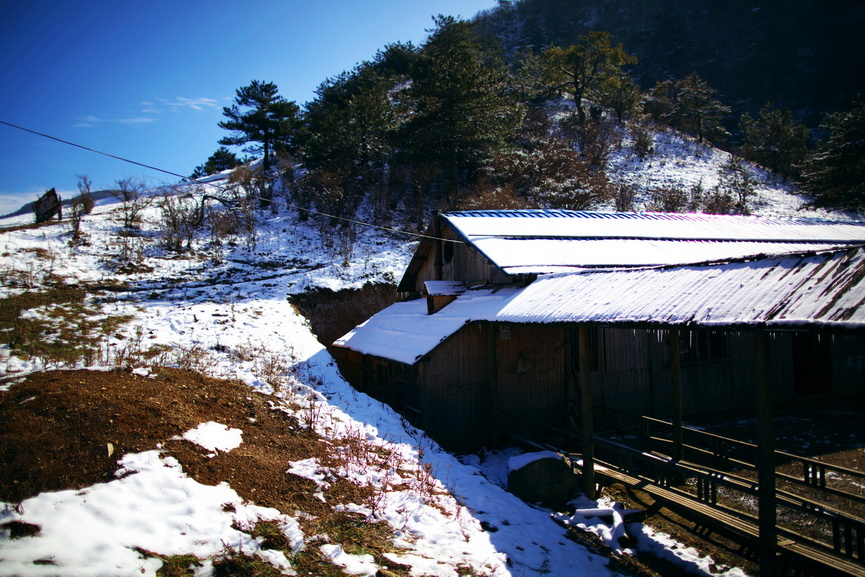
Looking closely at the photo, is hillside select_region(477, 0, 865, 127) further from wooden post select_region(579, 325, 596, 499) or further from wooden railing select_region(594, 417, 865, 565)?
wooden post select_region(579, 325, 596, 499)

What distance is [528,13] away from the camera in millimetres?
86062

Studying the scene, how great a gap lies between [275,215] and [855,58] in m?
80.0

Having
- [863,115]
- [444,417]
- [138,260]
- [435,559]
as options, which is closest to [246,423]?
[435,559]

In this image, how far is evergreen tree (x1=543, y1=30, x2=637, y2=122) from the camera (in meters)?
46.8

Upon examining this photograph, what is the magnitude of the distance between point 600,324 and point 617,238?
29.6 feet

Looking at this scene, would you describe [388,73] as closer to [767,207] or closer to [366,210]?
[366,210]

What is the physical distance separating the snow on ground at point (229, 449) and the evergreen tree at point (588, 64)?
36.1m

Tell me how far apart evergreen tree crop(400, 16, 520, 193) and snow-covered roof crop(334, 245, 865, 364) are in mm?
19817

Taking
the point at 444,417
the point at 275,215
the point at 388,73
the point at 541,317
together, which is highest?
the point at 388,73

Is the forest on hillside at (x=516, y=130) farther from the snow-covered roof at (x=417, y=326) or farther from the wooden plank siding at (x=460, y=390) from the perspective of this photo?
the wooden plank siding at (x=460, y=390)

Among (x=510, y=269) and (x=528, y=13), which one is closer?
(x=510, y=269)

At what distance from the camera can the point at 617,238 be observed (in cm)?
1470

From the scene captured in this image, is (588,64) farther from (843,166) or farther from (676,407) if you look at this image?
(676,407)

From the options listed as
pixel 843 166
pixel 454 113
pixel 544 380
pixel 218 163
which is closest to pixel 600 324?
pixel 544 380
